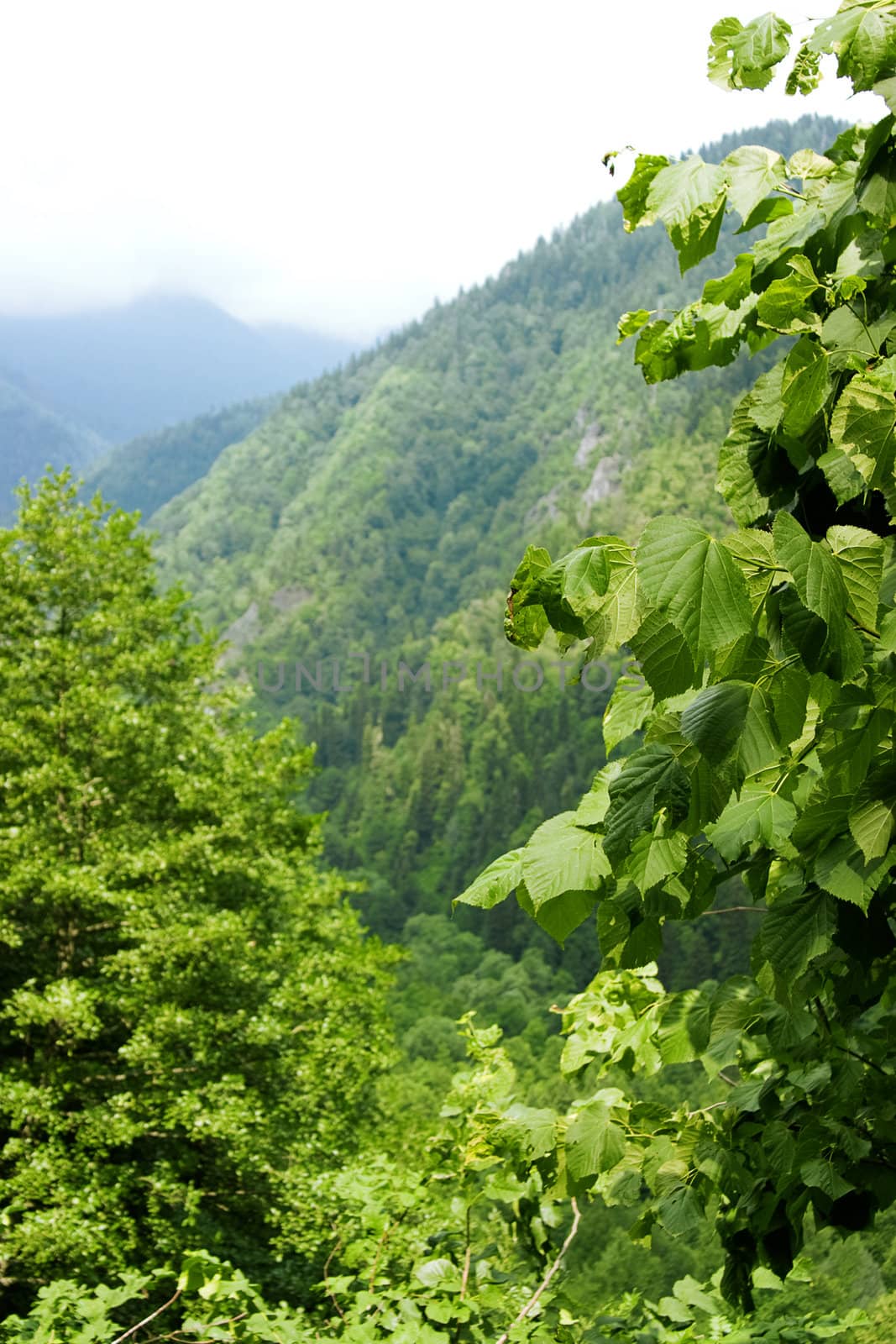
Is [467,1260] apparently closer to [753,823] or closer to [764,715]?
[753,823]

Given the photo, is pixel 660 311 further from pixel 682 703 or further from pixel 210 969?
pixel 210 969

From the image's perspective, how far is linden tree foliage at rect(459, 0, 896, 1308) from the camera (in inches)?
47.2

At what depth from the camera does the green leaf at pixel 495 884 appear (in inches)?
61.2

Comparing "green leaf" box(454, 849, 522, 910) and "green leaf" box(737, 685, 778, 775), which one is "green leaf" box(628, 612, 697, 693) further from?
"green leaf" box(454, 849, 522, 910)

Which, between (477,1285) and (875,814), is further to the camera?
(477,1285)

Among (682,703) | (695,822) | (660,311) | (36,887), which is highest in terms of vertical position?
(660,311)

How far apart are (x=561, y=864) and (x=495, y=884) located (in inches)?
5.5

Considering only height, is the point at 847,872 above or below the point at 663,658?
below

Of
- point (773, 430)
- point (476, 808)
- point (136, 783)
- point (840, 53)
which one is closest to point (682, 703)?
point (773, 430)

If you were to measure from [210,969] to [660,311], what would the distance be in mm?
10965

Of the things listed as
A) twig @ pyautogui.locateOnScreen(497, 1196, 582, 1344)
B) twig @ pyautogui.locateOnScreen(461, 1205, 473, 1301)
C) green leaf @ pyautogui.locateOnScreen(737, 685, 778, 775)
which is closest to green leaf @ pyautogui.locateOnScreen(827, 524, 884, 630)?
green leaf @ pyautogui.locateOnScreen(737, 685, 778, 775)

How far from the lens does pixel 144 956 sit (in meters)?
11.4

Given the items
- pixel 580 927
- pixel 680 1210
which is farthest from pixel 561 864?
pixel 580 927

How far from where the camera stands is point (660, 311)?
91.8 inches
